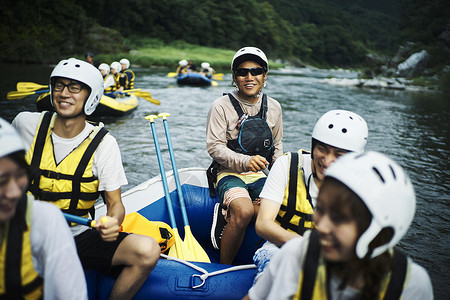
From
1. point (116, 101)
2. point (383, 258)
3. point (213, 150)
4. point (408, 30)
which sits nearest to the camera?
point (383, 258)

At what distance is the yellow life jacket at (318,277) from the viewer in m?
1.15

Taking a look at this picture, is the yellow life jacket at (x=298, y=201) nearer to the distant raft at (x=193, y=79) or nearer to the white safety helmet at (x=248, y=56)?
the white safety helmet at (x=248, y=56)

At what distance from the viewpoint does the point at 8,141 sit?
1.14 m

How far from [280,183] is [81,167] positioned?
3.40 ft

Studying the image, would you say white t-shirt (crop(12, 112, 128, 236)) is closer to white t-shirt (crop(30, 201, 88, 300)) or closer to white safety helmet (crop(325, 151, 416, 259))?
white t-shirt (crop(30, 201, 88, 300))

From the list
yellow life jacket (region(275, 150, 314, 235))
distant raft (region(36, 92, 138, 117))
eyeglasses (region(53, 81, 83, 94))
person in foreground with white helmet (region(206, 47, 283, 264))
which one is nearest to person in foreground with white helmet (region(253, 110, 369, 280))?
yellow life jacket (region(275, 150, 314, 235))

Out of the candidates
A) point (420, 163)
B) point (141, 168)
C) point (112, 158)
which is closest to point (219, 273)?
point (112, 158)

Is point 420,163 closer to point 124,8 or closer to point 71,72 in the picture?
point 71,72

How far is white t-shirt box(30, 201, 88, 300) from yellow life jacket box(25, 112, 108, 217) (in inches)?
28.2

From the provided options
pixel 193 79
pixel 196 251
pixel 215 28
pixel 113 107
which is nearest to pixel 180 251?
pixel 196 251

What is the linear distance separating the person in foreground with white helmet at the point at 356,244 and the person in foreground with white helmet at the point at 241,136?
4.50ft

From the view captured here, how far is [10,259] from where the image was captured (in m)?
1.22

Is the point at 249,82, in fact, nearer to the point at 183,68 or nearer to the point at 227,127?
the point at 227,127

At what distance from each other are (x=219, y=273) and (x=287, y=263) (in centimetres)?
89
